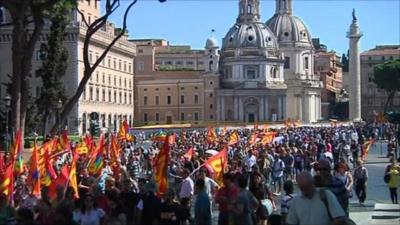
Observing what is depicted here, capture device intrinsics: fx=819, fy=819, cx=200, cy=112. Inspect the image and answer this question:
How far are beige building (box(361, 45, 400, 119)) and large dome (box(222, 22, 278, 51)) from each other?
100ft

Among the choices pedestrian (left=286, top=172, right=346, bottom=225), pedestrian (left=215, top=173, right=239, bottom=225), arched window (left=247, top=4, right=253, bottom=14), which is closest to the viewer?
pedestrian (left=286, top=172, right=346, bottom=225)

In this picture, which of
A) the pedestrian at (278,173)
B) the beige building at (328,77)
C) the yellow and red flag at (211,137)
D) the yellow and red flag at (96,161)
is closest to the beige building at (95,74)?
the yellow and red flag at (211,137)

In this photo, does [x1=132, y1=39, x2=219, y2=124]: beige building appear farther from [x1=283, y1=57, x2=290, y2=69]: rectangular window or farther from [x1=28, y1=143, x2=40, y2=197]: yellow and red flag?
[x1=28, y1=143, x2=40, y2=197]: yellow and red flag

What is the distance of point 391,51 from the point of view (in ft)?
535

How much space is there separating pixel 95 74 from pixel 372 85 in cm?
8573

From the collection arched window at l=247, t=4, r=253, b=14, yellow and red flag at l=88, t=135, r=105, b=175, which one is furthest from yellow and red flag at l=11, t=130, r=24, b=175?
arched window at l=247, t=4, r=253, b=14

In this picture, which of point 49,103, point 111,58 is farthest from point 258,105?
point 49,103

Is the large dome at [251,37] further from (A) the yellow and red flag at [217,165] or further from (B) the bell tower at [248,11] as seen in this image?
(A) the yellow and red flag at [217,165]

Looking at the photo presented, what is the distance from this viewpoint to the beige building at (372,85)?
509ft

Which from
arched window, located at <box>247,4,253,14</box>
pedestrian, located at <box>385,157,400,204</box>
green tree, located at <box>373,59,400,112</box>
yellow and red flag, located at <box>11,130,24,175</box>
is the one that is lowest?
pedestrian, located at <box>385,157,400,204</box>

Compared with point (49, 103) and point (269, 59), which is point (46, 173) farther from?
point (269, 59)

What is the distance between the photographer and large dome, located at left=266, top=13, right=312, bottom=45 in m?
143

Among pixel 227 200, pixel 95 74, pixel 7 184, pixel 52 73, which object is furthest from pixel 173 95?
pixel 227 200

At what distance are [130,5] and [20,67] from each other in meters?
3.45
